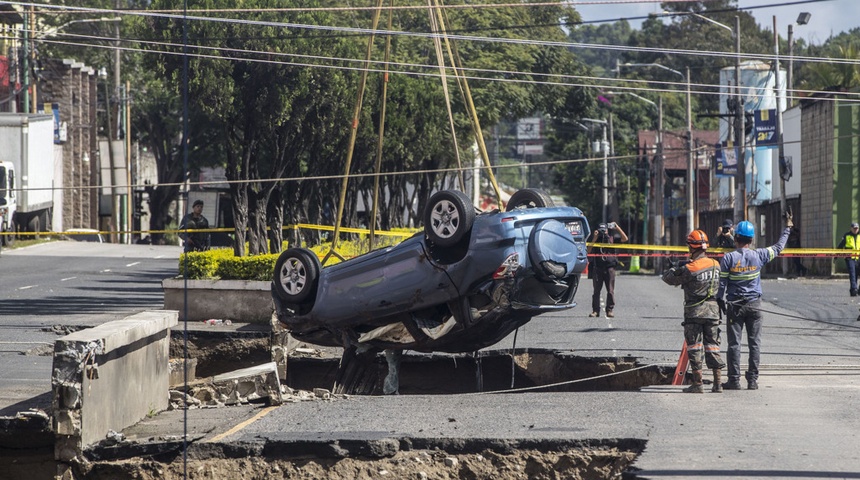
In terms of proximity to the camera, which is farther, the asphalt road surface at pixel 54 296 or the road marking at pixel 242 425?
the asphalt road surface at pixel 54 296

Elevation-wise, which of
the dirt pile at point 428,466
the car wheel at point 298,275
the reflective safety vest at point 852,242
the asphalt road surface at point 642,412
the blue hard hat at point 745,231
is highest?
the blue hard hat at point 745,231

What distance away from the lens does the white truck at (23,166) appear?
36.4 meters

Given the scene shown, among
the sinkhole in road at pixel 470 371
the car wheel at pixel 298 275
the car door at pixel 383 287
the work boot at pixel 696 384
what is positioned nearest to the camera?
the work boot at pixel 696 384

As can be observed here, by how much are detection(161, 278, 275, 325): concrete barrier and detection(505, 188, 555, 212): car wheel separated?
5209 mm

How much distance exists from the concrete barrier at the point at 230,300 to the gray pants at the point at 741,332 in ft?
25.6

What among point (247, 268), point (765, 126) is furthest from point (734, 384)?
point (765, 126)

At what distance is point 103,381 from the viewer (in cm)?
996

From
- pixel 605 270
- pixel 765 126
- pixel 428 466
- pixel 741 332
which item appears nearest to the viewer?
pixel 428 466

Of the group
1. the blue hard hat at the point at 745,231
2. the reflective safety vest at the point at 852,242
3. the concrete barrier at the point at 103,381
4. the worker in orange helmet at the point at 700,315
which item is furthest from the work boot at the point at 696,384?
the reflective safety vest at the point at 852,242

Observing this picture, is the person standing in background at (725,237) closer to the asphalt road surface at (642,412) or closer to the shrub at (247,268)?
the asphalt road surface at (642,412)

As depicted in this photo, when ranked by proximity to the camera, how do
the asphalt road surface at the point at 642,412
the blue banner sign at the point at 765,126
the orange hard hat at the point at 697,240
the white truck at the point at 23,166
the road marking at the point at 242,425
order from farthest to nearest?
the blue banner sign at the point at 765,126, the white truck at the point at 23,166, the orange hard hat at the point at 697,240, the road marking at the point at 242,425, the asphalt road surface at the point at 642,412

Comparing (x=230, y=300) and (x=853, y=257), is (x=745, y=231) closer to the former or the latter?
(x=230, y=300)

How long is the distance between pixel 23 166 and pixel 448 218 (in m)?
28.0

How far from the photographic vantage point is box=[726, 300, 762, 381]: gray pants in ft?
39.5
